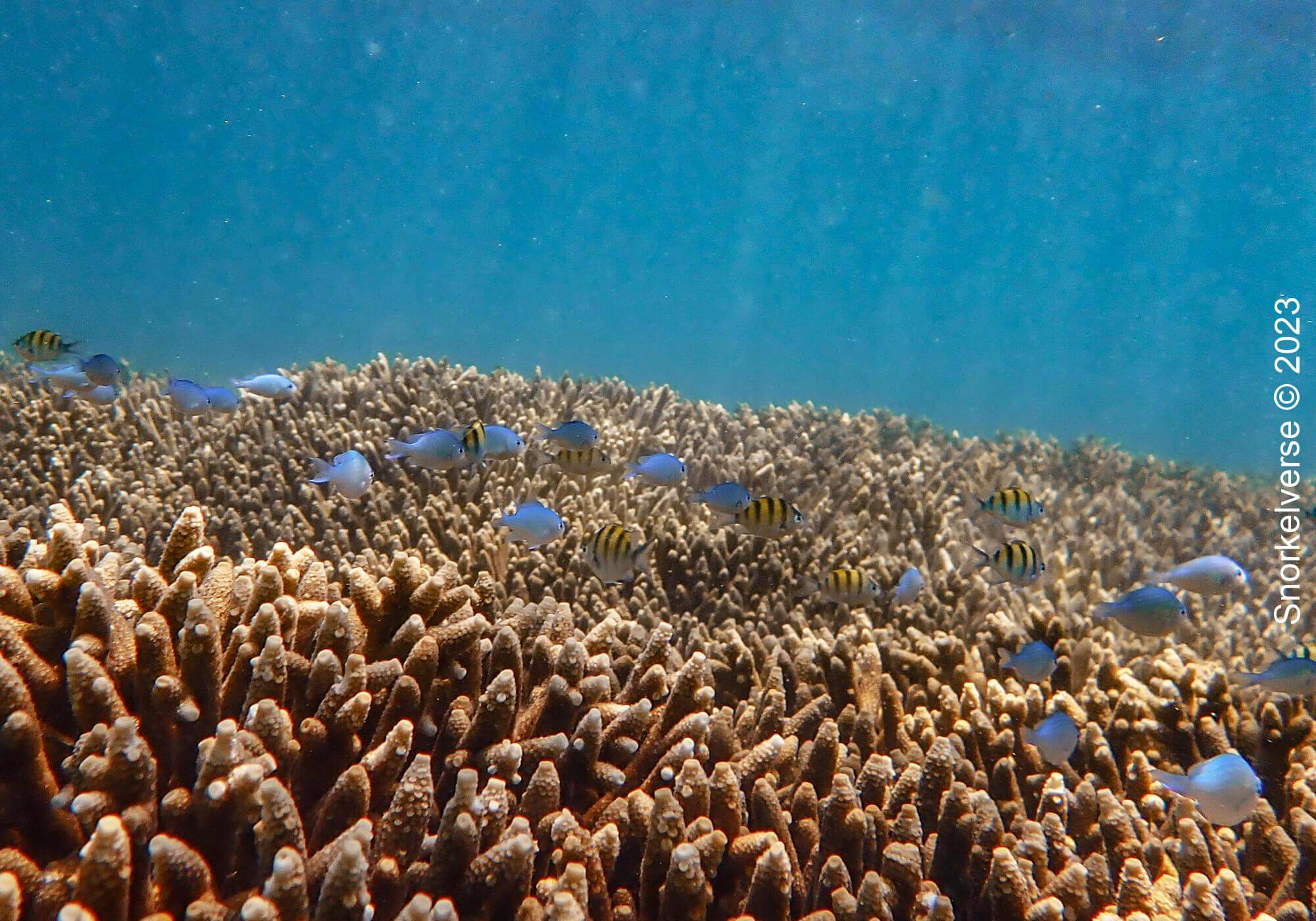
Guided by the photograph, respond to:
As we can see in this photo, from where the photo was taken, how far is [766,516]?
13.5 ft

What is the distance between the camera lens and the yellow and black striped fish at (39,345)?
607 centimetres

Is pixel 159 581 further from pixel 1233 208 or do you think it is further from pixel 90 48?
pixel 90 48

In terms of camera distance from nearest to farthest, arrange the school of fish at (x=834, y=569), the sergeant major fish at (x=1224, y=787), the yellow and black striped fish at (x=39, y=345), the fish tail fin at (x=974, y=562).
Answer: the sergeant major fish at (x=1224, y=787) → the school of fish at (x=834, y=569) → the fish tail fin at (x=974, y=562) → the yellow and black striped fish at (x=39, y=345)

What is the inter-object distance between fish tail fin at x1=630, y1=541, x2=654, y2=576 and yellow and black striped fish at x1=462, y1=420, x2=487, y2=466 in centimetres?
122

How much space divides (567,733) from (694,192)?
113 m

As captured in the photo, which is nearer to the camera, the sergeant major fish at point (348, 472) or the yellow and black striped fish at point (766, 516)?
the yellow and black striped fish at point (766, 516)

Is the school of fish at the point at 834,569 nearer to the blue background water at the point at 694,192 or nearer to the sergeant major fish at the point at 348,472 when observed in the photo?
the sergeant major fish at the point at 348,472

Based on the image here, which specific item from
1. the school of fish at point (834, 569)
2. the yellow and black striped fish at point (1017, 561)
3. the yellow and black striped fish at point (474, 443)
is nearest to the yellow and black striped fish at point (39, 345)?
the school of fish at point (834, 569)

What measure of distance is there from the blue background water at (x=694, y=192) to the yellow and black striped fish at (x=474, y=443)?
20044 millimetres

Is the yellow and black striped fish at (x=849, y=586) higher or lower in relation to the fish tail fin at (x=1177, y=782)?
higher

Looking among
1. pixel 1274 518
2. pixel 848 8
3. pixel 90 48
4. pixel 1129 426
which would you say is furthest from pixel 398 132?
pixel 1129 426

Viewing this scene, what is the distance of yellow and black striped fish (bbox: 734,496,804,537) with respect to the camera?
409 centimetres

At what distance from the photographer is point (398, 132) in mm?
97125

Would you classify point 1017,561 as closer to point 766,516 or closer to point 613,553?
point 766,516
